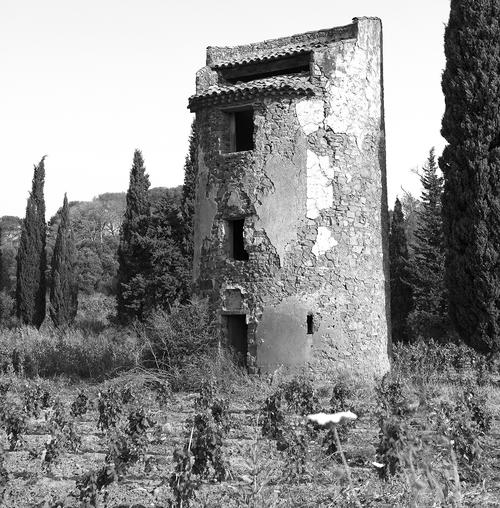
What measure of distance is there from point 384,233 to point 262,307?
3501 millimetres

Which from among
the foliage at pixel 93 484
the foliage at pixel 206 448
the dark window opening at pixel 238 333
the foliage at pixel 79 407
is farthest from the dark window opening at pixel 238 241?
the foliage at pixel 93 484

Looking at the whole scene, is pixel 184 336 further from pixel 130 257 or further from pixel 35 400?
pixel 130 257

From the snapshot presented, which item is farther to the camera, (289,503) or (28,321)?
(28,321)

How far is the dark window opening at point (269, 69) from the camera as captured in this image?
54.5 ft

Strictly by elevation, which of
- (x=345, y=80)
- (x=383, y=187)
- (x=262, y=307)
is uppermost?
(x=345, y=80)

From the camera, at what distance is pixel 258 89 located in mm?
15680

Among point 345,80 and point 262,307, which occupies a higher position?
point 345,80

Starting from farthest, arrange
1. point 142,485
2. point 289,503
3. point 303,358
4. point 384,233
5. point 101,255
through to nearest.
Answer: point 101,255 → point 384,233 → point 303,358 → point 142,485 → point 289,503

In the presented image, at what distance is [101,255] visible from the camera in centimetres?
5197

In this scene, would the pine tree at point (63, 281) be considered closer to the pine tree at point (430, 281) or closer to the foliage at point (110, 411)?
the pine tree at point (430, 281)

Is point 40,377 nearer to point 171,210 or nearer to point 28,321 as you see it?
point 171,210

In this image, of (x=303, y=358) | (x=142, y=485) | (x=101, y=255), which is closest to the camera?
(x=142, y=485)

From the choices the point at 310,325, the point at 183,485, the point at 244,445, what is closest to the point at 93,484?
the point at 183,485

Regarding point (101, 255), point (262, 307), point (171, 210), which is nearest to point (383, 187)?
point (262, 307)
